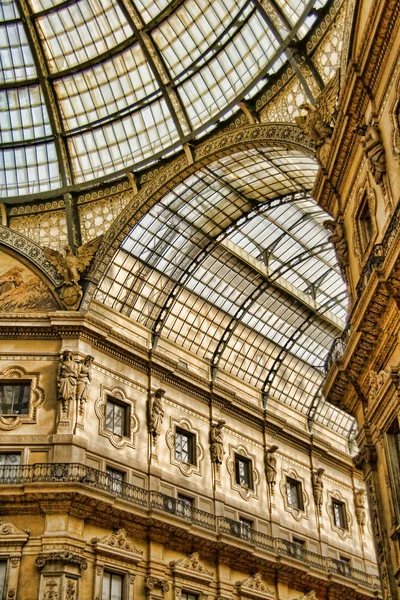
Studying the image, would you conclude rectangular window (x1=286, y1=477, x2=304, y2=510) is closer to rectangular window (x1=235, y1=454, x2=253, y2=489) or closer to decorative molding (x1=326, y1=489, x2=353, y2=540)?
decorative molding (x1=326, y1=489, x2=353, y2=540)

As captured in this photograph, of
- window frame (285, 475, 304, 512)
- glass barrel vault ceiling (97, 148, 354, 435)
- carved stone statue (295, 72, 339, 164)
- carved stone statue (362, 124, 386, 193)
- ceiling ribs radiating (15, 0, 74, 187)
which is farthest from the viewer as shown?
window frame (285, 475, 304, 512)

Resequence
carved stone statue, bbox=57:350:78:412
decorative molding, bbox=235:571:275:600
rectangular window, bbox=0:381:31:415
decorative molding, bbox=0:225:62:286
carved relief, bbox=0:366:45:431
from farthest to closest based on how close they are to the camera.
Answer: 1. decorative molding, bbox=0:225:62:286
2. decorative molding, bbox=235:571:275:600
3. rectangular window, bbox=0:381:31:415
4. carved stone statue, bbox=57:350:78:412
5. carved relief, bbox=0:366:45:431

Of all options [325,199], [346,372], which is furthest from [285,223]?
[346,372]

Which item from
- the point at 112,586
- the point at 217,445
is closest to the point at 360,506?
the point at 217,445

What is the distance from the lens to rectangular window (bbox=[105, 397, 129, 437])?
34.0 metres

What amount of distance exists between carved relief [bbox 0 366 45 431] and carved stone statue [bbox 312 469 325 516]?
17499mm

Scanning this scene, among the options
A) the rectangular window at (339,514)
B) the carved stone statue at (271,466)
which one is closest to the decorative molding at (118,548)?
the carved stone statue at (271,466)

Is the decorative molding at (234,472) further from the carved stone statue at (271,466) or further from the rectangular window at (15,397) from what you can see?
the rectangular window at (15,397)

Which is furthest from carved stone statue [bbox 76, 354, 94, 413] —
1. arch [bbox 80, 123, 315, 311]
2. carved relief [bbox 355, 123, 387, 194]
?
carved relief [bbox 355, 123, 387, 194]

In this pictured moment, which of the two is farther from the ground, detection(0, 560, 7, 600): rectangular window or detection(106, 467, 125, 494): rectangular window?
detection(106, 467, 125, 494): rectangular window

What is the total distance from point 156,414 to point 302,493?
11.3 m

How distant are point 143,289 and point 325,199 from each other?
44.9ft

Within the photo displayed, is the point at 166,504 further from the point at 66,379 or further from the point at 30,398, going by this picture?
the point at 30,398

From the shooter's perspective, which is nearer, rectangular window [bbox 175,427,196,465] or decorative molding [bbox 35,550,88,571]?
decorative molding [bbox 35,550,88,571]
